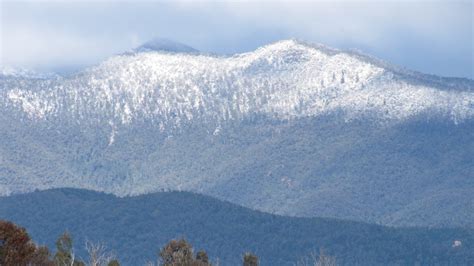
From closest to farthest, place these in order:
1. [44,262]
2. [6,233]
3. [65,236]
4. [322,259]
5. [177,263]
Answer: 1. [6,233]
2. [44,262]
3. [177,263]
4. [65,236]
5. [322,259]

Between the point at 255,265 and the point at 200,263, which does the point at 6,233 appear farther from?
the point at 255,265

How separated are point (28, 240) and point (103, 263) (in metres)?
55.1

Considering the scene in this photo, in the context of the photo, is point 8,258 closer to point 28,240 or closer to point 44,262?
point 28,240

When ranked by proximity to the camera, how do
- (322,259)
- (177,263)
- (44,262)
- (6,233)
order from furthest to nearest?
(322,259) < (177,263) < (44,262) < (6,233)

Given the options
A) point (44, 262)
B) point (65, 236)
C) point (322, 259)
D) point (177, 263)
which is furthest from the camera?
point (322, 259)

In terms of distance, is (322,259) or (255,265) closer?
(255,265)

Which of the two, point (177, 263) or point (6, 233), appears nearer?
point (6, 233)

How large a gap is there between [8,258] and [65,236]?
5812 cm

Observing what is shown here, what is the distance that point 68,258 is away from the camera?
15462 cm

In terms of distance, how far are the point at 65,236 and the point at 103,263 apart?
581 cm

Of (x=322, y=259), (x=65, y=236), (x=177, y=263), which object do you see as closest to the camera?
(x=177, y=263)

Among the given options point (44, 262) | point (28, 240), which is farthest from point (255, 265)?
point (28, 240)

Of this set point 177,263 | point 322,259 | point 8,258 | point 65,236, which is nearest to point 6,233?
point 8,258

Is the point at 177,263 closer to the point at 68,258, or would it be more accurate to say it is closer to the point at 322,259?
the point at 68,258
